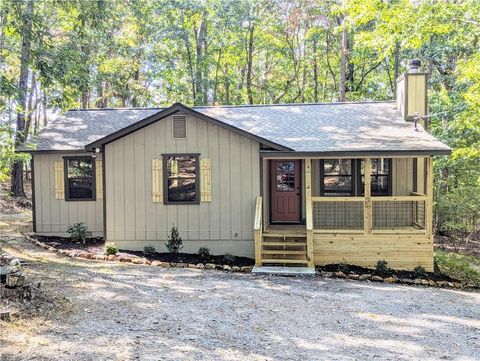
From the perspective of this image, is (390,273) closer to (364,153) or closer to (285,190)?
(364,153)

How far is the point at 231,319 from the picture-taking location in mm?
5695

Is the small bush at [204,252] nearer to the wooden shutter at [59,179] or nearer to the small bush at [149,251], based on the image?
the small bush at [149,251]

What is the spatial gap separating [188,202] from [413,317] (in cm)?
577

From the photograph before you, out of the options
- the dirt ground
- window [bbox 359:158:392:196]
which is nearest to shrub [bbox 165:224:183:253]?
the dirt ground

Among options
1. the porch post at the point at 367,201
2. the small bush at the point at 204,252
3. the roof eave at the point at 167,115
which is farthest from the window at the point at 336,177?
the small bush at the point at 204,252

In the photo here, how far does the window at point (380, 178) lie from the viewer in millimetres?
10922

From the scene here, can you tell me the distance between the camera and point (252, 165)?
395 inches

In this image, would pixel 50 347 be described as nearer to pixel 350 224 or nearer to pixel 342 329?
pixel 342 329

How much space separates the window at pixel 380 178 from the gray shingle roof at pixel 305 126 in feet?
2.82

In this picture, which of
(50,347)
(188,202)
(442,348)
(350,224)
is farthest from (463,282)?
(50,347)

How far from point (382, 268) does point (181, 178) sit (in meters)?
5.17

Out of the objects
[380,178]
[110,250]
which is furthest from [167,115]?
[380,178]

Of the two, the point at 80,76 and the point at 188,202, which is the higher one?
the point at 80,76

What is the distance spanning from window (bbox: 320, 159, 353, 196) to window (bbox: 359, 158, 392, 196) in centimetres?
35
